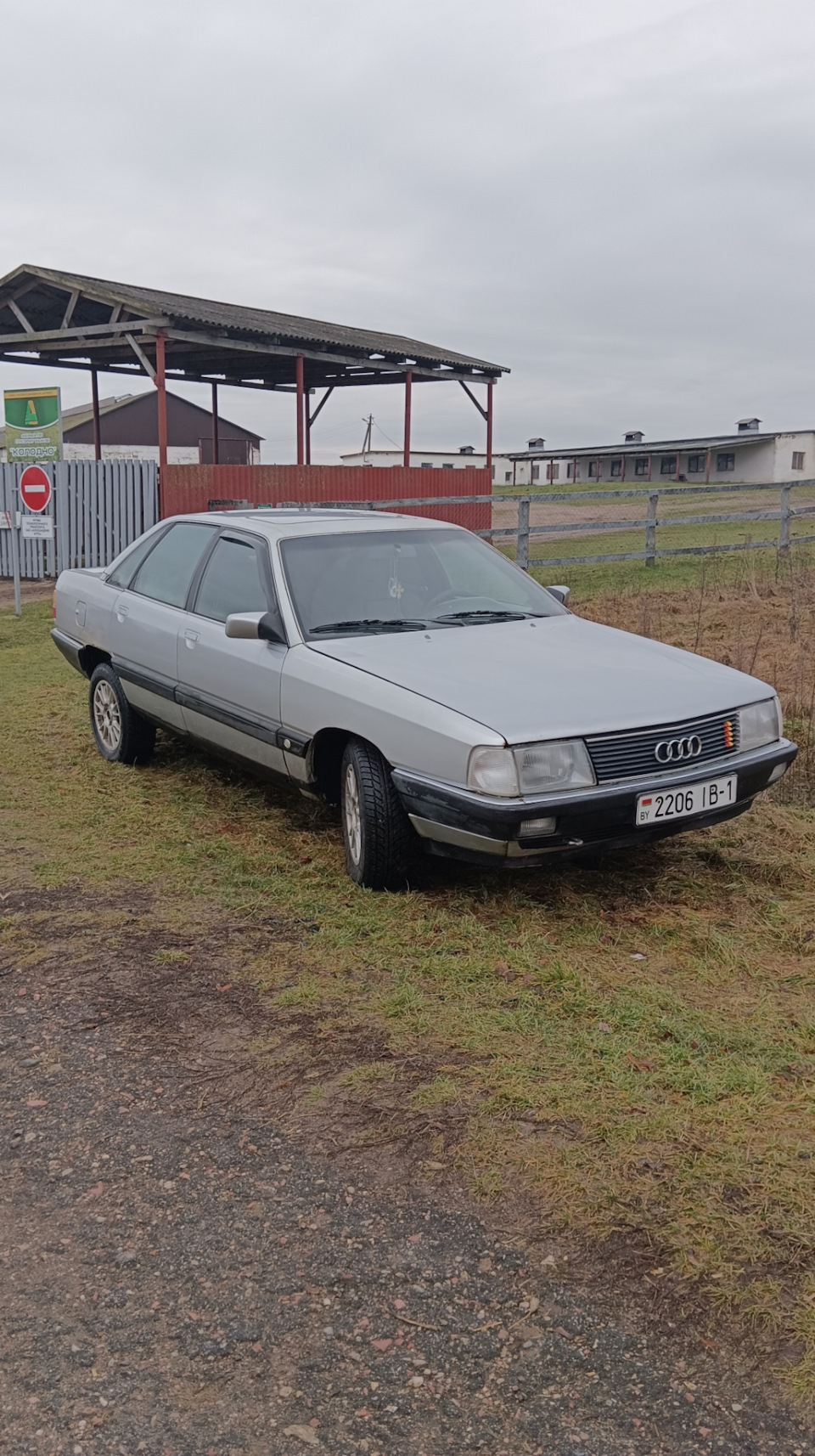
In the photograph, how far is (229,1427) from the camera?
2.17 m

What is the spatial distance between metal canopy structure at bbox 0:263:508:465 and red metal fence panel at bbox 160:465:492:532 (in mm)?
571

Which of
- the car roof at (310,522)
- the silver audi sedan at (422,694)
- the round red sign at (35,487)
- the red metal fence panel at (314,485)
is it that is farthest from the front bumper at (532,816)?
the red metal fence panel at (314,485)

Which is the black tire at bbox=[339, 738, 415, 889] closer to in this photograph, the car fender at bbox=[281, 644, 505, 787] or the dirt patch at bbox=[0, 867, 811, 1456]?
the car fender at bbox=[281, 644, 505, 787]

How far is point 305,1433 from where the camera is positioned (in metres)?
2.16

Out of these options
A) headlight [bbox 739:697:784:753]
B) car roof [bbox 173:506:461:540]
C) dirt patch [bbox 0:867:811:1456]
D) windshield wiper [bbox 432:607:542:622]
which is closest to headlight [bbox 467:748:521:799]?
dirt patch [bbox 0:867:811:1456]

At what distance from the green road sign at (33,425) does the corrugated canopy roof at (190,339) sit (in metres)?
1.22

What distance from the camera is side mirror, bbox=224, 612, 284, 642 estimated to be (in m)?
5.35

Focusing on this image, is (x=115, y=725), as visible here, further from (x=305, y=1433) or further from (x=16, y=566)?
(x=16, y=566)

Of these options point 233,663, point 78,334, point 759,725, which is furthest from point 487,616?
point 78,334

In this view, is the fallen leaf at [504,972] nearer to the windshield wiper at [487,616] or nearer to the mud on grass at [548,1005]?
the mud on grass at [548,1005]

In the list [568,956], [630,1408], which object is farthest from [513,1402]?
[568,956]

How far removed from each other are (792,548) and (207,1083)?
18710 millimetres

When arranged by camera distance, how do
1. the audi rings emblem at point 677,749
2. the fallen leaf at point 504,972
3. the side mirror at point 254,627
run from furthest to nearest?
the side mirror at point 254,627 < the audi rings emblem at point 677,749 < the fallen leaf at point 504,972

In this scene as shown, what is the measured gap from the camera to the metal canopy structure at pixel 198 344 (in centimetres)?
1875
